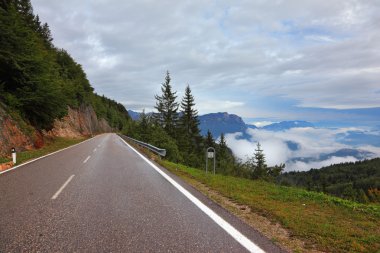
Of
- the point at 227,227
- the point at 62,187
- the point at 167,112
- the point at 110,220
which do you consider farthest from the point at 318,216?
the point at 167,112

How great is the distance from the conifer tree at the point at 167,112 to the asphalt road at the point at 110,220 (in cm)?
4365

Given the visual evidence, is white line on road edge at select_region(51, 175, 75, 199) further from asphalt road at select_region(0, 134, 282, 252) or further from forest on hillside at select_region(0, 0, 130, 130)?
forest on hillside at select_region(0, 0, 130, 130)

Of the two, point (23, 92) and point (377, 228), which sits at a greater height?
point (23, 92)

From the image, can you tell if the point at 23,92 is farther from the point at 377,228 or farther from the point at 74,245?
the point at 377,228

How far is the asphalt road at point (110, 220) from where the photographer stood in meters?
4.27

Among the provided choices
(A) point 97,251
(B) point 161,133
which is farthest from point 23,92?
(A) point 97,251

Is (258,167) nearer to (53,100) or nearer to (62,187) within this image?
(53,100)

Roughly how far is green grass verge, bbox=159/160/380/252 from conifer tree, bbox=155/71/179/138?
144 feet

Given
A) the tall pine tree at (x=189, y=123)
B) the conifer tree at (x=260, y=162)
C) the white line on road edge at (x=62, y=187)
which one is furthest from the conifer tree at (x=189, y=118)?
the white line on road edge at (x=62, y=187)

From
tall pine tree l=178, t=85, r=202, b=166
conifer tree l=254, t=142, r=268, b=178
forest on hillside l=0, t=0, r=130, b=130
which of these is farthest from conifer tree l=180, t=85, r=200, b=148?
forest on hillside l=0, t=0, r=130, b=130

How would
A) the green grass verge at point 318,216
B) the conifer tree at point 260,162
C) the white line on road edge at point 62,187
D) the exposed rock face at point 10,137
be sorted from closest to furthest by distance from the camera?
the green grass verge at point 318,216
the white line on road edge at point 62,187
the exposed rock face at point 10,137
the conifer tree at point 260,162

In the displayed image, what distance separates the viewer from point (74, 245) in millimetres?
4234

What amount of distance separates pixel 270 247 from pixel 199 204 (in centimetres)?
273

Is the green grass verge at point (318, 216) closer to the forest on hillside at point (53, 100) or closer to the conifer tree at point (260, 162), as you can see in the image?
the forest on hillside at point (53, 100)
